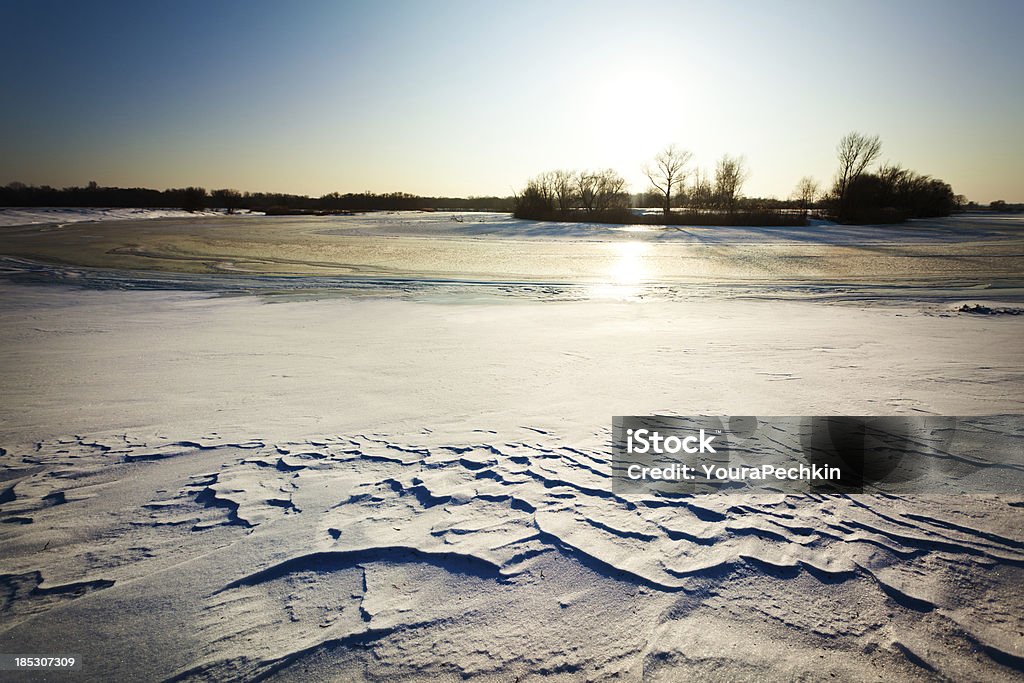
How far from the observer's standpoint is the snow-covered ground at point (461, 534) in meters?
1.56

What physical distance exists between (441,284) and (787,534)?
30.0ft

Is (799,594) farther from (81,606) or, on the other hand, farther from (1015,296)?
(1015,296)

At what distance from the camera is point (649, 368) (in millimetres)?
4434

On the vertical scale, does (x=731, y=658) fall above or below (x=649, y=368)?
below

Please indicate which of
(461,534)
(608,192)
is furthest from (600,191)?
(461,534)

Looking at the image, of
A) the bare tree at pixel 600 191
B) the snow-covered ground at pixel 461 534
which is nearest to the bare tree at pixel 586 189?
the bare tree at pixel 600 191

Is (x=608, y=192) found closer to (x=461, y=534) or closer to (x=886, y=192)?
(x=886, y=192)

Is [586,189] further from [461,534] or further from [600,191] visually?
[461,534]

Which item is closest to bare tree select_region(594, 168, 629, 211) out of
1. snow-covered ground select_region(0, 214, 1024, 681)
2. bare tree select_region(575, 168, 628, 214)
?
bare tree select_region(575, 168, 628, 214)

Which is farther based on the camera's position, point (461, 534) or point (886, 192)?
point (886, 192)

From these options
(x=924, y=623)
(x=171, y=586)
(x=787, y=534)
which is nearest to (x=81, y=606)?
(x=171, y=586)

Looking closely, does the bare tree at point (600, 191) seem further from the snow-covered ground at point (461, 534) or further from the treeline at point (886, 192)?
the snow-covered ground at point (461, 534)

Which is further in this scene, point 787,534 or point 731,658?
point 787,534

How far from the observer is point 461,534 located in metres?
2.12
